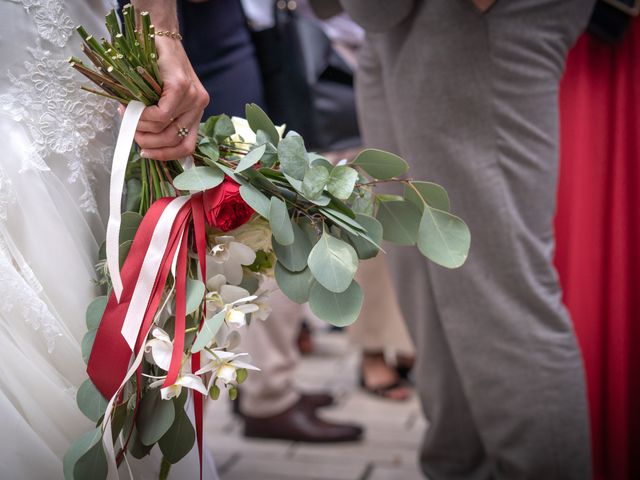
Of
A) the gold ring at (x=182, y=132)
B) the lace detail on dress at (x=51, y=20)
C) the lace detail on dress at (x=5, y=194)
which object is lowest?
the gold ring at (x=182, y=132)

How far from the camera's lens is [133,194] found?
2.91ft

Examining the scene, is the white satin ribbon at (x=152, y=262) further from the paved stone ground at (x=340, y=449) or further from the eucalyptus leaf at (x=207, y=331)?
the paved stone ground at (x=340, y=449)

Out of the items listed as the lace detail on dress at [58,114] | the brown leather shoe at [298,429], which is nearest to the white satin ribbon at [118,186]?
the lace detail on dress at [58,114]

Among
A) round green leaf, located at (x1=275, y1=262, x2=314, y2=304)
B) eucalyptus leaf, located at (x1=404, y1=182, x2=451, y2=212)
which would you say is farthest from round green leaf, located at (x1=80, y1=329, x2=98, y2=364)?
eucalyptus leaf, located at (x1=404, y1=182, x2=451, y2=212)

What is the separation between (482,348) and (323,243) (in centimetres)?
53

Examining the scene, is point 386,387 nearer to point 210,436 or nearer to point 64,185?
point 210,436

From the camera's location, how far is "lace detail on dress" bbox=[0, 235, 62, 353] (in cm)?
77

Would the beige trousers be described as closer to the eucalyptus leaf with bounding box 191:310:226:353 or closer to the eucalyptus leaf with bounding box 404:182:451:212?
the eucalyptus leaf with bounding box 404:182:451:212

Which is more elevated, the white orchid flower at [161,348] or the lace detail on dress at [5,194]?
the lace detail on dress at [5,194]

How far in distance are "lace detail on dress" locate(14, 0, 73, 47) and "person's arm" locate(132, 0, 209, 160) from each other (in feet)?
0.38

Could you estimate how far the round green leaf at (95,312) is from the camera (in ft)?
2.64

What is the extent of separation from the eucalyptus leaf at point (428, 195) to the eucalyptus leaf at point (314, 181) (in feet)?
0.43

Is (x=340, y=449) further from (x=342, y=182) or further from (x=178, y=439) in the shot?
(x=342, y=182)

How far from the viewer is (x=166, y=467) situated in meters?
0.86
